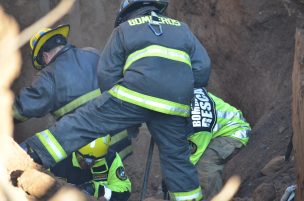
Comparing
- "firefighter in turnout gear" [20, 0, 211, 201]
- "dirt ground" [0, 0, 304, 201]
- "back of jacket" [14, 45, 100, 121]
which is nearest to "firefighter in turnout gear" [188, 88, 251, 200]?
"dirt ground" [0, 0, 304, 201]

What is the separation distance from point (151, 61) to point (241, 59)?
7.46 feet

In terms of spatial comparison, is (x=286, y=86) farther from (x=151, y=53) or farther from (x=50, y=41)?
(x=50, y=41)

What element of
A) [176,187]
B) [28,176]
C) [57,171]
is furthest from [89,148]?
[28,176]

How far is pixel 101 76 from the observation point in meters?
5.24

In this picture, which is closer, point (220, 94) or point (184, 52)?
point (184, 52)

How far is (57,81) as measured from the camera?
5480 millimetres

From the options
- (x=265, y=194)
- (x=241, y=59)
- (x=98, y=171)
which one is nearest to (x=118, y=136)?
(x=98, y=171)

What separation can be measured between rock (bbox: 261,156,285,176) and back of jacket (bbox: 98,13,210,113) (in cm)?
84

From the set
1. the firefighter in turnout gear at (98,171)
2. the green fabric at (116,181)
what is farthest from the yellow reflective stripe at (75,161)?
the green fabric at (116,181)

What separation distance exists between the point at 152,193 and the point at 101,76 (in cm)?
198

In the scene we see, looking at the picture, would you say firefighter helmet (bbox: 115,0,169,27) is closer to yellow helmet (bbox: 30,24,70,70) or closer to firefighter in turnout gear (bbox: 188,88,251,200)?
yellow helmet (bbox: 30,24,70,70)

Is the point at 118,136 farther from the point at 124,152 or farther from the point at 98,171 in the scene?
the point at 98,171

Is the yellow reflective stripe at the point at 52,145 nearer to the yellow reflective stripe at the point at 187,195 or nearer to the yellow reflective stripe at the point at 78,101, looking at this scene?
the yellow reflective stripe at the point at 78,101

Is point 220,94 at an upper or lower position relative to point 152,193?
upper
